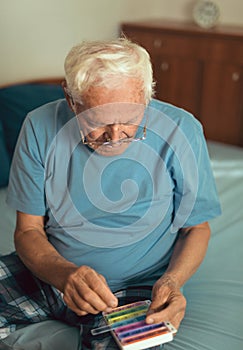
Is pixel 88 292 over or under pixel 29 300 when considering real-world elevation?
over

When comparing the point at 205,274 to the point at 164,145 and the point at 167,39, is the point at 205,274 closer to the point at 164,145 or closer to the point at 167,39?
the point at 164,145

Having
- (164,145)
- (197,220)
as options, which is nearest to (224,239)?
(197,220)

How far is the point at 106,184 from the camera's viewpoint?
130 cm

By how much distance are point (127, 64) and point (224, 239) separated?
878mm

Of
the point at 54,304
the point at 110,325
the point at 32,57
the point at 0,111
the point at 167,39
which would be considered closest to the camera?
the point at 110,325

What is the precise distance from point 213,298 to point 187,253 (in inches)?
9.3

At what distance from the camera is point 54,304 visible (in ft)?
4.26

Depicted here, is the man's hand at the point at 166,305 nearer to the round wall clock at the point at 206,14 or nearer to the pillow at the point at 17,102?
the pillow at the point at 17,102

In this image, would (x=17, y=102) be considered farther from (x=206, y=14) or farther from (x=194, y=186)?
(x=206, y=14)

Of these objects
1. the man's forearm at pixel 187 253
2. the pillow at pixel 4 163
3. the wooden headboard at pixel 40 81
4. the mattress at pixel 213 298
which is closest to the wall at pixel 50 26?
the wooden headboard at pixel 40 81

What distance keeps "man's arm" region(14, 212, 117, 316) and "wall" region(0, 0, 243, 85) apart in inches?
56.3

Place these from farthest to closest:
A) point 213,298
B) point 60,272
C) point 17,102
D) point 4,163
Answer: point 17,102, point 4,163, point 213,298, point 60,272

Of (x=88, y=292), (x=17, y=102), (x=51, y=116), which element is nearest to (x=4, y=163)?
(x=17, y=102)

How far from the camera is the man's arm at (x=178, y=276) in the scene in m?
1.09
